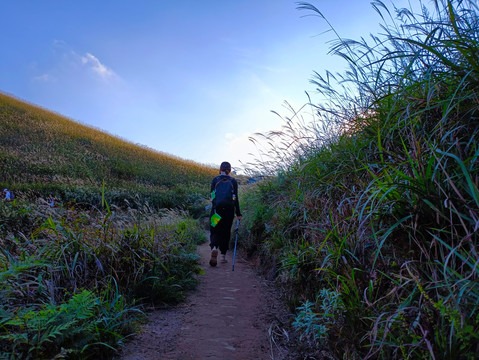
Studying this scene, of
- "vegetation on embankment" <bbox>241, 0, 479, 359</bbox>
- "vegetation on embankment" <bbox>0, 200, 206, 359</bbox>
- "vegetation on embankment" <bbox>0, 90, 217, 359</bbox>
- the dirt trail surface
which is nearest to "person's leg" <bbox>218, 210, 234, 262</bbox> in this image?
"vegetation on embankment" <bbox>0, 90, 217, 359</bbox>

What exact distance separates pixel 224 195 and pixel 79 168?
2113cm

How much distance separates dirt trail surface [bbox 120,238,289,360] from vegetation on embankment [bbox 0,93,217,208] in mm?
13391

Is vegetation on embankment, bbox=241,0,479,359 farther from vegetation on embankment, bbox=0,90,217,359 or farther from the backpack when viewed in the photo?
the backpack

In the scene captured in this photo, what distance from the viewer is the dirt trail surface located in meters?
2.61

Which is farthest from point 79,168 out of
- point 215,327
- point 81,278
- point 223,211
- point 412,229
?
A: point 412,229

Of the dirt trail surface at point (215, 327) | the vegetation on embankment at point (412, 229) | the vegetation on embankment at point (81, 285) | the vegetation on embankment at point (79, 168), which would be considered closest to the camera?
the vegetation on embankment at point (412, 229)

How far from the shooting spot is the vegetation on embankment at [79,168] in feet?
57.3

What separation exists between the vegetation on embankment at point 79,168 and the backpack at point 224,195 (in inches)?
438

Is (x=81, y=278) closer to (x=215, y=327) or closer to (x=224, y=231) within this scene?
(x=215, y=327)

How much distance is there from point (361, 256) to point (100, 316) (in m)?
2.18

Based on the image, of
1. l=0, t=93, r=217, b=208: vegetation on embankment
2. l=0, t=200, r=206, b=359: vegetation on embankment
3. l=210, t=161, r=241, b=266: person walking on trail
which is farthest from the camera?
l=0, t=93, r=217, b=208: vegetation on embankment

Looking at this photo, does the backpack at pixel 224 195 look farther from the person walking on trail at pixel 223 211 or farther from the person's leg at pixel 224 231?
the person's leg at pixel 224 231

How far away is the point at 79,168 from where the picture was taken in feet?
77.8

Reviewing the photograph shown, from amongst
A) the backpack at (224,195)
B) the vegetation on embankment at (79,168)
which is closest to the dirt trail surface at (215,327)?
the backpack at (224,195)
